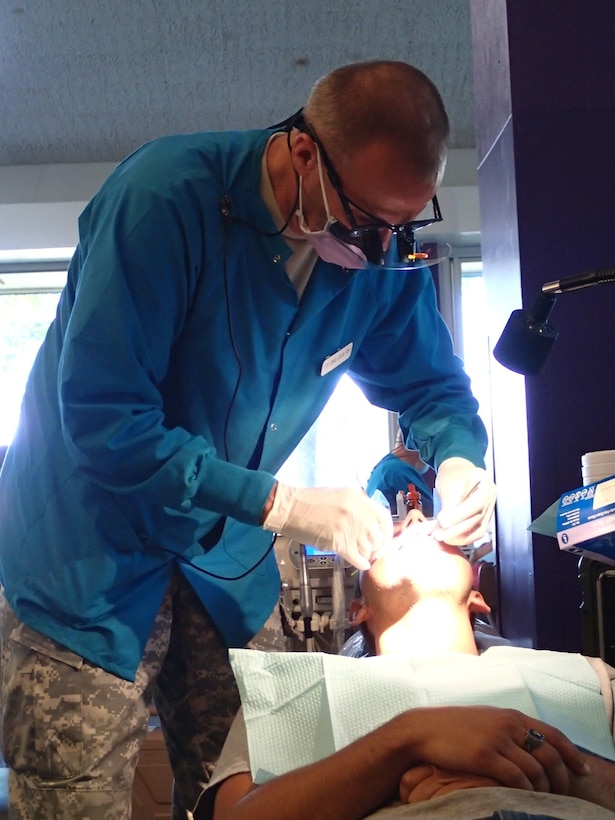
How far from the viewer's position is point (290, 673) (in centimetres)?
148

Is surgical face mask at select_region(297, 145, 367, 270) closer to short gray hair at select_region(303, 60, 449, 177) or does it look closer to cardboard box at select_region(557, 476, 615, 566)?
short gray hair at select_region(303, 60, 449, 177)

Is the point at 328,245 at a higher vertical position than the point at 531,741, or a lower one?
higher

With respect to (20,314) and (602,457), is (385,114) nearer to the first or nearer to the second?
(602,457)

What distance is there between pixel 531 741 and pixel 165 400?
0.87 metres

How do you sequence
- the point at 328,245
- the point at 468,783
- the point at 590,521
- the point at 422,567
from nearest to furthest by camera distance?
the point at 468,783 → the point at 590,521 → the point at 328,245 → the point at 422,567

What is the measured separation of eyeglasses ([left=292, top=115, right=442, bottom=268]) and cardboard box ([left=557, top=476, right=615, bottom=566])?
20.6 inches

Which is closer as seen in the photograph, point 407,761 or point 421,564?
point 407,761

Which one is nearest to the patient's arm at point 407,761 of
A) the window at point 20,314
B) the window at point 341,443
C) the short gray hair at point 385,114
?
the short gray hair at point 385,114

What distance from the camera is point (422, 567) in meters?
1.82

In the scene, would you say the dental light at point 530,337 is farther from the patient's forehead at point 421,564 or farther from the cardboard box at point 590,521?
the patient's forehead at point 421,564

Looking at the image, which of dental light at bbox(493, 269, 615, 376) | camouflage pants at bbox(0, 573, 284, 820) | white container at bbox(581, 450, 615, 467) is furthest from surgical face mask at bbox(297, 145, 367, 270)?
camouflage pants at bbox(0, 573, 284, 820)

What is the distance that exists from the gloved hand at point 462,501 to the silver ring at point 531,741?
60 centimetres

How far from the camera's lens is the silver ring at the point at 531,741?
123 cm

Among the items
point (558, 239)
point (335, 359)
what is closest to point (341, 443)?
point (558, 239)
